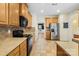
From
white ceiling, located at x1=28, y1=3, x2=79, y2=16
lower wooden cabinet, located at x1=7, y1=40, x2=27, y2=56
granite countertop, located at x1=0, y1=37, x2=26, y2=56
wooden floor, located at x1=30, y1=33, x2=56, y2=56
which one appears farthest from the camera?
white ceiling, located at x1=28, y1=3, x2=79, y2=16

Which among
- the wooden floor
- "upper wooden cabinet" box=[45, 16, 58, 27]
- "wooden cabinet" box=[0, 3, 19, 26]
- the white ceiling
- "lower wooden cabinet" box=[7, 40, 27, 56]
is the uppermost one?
the white ceiling

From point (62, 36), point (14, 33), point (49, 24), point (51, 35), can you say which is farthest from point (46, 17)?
point (14, 33)

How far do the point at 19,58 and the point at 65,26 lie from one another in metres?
8.24

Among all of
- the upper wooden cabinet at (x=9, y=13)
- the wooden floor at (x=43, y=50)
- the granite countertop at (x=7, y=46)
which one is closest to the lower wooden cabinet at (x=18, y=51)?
the granite countertop at (x=7, y=46)

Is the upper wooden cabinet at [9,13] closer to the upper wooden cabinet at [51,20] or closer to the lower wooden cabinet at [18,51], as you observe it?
the lower wooden cabinet at [18,51]

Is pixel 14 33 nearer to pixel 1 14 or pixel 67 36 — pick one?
pixel 1 14

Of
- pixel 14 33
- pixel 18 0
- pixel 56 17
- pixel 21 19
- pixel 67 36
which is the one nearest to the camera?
pixel 18 0

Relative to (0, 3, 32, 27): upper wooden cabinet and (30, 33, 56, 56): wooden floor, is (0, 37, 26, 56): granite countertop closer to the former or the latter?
(0, 3, 32, 27): upper wooden cabinet

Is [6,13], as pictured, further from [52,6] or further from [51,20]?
[51,20]

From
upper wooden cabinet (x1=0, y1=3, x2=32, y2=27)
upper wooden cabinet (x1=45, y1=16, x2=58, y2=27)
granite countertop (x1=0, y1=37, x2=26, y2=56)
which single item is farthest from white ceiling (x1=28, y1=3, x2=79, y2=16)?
upper wooden cabinet (x1=45, y1=16, x2=58, y2=27)

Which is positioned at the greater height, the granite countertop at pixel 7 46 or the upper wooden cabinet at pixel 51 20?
the upper wooden cabinet at pixel 51 20

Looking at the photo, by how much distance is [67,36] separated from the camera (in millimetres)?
8906

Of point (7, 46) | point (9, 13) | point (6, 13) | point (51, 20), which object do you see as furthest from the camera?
point (51, 20)

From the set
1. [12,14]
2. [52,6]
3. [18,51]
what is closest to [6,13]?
[12,14]
